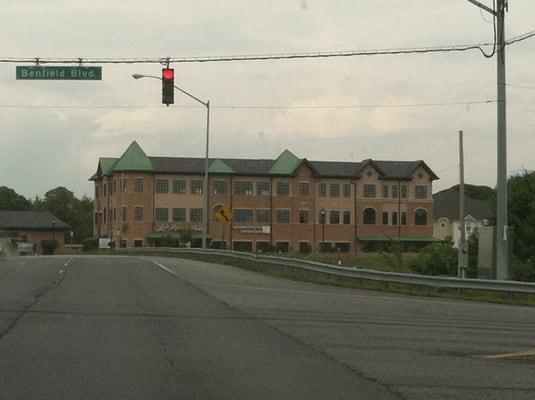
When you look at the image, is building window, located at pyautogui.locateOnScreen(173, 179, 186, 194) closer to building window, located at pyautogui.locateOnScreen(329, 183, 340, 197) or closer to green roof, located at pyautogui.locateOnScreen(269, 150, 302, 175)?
green roof, located at pyautogui.locateOnScreen(269, 150, 302, 175)

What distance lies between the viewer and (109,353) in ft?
42.0

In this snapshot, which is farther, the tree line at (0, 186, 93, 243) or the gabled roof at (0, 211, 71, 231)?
→ the tree line at (0, 186, 93, 243)

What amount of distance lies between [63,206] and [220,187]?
74.1 meters

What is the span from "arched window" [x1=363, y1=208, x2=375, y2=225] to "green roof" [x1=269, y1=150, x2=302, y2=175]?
31.5 ft

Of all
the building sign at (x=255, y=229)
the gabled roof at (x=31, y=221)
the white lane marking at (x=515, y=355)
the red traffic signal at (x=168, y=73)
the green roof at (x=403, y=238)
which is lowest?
the white lane marking at (x=515, y=355)

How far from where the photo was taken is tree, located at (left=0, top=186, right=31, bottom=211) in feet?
586

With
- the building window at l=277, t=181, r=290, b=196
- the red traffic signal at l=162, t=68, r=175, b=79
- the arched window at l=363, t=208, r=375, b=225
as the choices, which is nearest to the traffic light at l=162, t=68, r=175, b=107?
the red traffic signal at l=162, t=68, r=175, b=79

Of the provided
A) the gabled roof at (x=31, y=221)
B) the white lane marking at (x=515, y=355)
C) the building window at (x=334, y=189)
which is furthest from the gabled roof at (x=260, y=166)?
the white lane marking at (x=515, y=355)

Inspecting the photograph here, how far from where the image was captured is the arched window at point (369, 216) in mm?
109625

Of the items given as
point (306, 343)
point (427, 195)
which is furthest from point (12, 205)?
point (306, 343)

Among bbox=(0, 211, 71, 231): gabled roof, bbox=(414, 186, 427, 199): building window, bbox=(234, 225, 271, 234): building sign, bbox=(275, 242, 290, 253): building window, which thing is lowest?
bbox=(275, 242, 290, 253): building window

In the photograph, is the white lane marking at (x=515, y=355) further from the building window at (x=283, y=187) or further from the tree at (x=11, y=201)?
the tree at (x=11, y=201)

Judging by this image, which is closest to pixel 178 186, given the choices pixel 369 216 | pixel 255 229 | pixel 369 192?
pixel 255 229

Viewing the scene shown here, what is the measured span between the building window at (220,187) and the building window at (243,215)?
2.58 meters
